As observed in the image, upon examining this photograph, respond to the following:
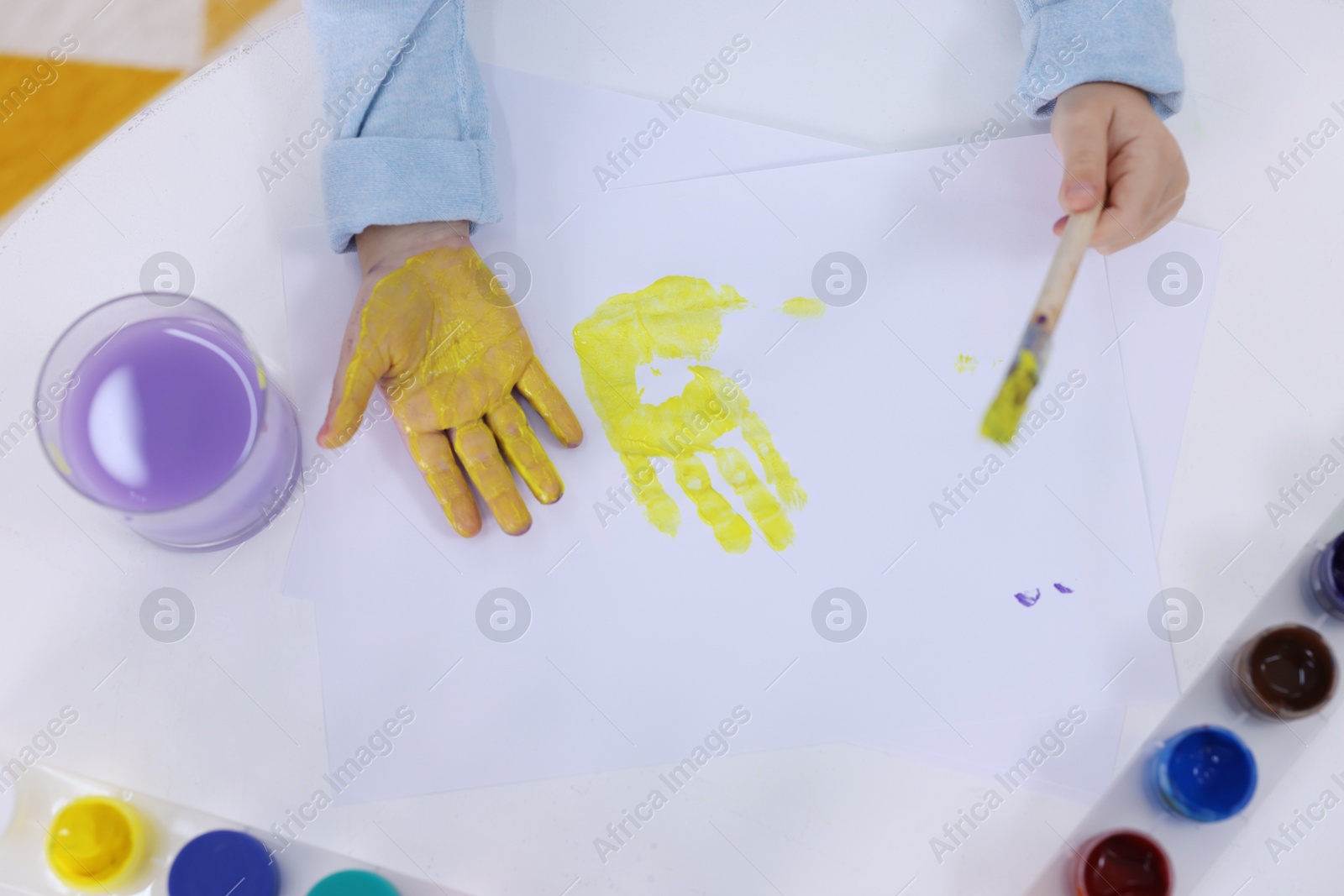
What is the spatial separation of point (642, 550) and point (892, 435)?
240 millimetres

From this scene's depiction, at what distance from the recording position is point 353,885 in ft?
2.25

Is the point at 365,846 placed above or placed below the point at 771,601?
below

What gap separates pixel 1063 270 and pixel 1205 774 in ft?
1.33

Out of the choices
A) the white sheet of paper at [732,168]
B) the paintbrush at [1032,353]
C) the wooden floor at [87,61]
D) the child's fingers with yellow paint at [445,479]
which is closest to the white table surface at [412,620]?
the white sheet of paper at [732,168]

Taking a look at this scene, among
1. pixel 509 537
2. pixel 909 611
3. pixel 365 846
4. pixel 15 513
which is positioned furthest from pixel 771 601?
pixel 15 513

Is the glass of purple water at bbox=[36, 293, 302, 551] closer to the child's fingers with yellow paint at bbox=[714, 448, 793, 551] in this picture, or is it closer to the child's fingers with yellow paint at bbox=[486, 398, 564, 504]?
the child's fingers with yellow paint at bbox=[486, 398, 564, 504]

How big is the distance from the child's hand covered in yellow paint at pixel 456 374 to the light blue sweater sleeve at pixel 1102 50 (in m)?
0.53

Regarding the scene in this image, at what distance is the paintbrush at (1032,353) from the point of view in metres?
0.61

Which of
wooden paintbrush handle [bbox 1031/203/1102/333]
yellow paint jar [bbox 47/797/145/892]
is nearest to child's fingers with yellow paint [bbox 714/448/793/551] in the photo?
wooden paintbrush handle [bbox 1031/203/1102/333]

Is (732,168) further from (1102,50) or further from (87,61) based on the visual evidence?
(87,61)

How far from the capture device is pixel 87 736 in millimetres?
724

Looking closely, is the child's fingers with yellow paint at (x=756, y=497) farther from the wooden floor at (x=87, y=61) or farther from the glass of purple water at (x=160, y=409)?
the wooden floor at (x=87, y=61)

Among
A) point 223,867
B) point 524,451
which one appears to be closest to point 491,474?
point 524,451

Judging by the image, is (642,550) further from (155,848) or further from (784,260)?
(155,848)
